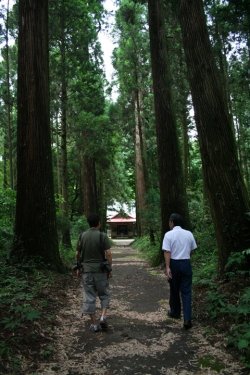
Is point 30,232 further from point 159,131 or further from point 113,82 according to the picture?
point 113,82

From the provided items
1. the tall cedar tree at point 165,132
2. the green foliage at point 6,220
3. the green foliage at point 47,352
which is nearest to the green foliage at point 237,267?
the green foliage at point 47,352

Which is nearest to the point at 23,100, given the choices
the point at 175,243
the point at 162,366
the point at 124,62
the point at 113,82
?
the point at 175,243

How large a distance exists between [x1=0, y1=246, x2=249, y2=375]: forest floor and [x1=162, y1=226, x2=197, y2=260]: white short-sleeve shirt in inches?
42.2

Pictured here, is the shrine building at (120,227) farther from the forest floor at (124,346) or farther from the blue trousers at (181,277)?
the blue trousers at (181,277)

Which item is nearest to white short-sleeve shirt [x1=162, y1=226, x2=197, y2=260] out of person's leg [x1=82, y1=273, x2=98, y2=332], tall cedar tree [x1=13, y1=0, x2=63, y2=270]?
person's leg [x1=82, y1=273, x2=98, y2=332]

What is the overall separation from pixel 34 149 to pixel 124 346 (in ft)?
17.2

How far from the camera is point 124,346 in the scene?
13.4ft

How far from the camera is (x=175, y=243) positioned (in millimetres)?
5109

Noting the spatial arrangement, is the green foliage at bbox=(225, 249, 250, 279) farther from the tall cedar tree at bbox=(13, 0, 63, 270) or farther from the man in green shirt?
the tall cedar tree at bbox=(13, 0, 63, 270)

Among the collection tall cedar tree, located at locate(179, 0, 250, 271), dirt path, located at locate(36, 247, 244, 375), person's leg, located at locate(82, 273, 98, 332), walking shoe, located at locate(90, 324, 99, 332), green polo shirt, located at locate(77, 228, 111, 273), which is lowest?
dirt path, located at locate(36, 247, 244, 375)

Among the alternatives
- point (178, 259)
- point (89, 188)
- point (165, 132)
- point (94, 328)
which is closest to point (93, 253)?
point (94, 328)

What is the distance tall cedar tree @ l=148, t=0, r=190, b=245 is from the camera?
1050cm

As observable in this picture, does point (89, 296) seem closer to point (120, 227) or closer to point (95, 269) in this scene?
point (95, 269)

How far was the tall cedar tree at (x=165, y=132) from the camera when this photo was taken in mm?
10500
